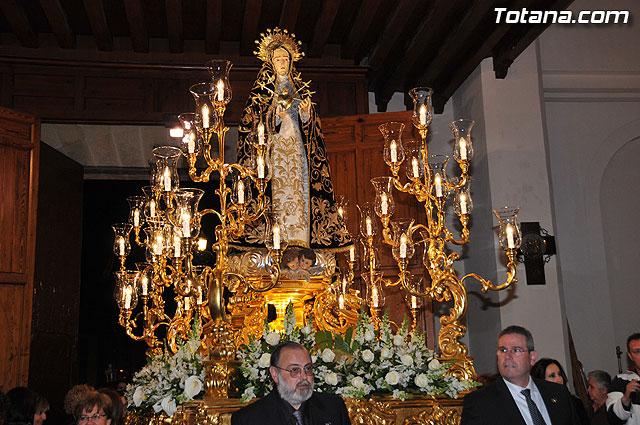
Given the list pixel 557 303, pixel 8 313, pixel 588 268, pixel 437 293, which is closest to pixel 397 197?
pixel 557 303

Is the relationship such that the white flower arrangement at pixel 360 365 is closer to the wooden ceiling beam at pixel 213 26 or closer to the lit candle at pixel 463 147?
the lit candle at pixel 463 147

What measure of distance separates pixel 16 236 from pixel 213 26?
10.4ft

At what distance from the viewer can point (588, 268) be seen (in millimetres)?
9133

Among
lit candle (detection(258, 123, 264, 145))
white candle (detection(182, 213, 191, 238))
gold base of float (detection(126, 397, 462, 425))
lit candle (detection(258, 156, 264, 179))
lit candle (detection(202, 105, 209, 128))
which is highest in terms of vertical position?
lit candle (detection(202, 105, 209, 128))


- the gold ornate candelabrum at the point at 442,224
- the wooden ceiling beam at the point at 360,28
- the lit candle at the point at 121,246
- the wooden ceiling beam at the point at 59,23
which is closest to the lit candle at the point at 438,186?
the gold ornate candelabrum at the point at 442,224

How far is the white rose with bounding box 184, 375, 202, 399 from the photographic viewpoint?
4.39 m

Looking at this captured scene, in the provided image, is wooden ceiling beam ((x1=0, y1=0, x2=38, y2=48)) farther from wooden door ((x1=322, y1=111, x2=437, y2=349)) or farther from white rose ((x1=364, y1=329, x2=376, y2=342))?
white rose ((x1=364, y1=329, x2=376, y2=342))

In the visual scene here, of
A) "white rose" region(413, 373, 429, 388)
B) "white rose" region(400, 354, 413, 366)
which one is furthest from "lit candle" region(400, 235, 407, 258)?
"white rose" region(413, 373, 429, 388)

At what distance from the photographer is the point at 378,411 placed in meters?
4.25

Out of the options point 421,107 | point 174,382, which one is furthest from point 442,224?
point 174,382

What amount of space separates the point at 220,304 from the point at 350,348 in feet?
2.86

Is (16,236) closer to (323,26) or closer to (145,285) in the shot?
(145,285)

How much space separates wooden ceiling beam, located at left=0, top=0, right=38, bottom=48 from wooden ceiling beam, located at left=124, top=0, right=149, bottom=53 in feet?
3.67

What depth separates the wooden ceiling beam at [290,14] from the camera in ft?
25.8
